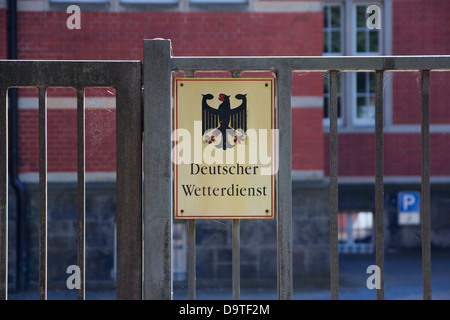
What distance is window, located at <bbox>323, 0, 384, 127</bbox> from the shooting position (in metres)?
10.9

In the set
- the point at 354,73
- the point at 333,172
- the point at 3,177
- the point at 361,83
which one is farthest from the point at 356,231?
the point at 3,177

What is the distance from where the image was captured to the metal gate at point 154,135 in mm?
2131

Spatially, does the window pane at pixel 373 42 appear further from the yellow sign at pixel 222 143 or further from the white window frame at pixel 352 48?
the yellow sign at pixel 222 143

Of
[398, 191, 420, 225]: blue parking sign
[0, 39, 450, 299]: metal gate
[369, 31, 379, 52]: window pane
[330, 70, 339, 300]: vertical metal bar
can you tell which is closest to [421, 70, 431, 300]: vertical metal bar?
[0, 39, 450, 299]: metal gate

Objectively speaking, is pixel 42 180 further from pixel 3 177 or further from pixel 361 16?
pixel 361 16

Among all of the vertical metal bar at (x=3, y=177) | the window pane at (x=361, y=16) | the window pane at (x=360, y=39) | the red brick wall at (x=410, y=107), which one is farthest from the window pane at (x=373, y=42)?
the vertical metal bar at (x=3, y=177)

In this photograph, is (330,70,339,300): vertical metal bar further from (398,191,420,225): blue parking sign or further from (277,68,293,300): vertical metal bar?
(398,191,420,225): blue parking sign

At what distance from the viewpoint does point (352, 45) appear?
428 inches

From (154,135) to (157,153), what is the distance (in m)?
0.07

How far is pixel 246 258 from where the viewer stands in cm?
843

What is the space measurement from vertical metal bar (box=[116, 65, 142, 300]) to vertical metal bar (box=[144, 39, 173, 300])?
0.04 metres
